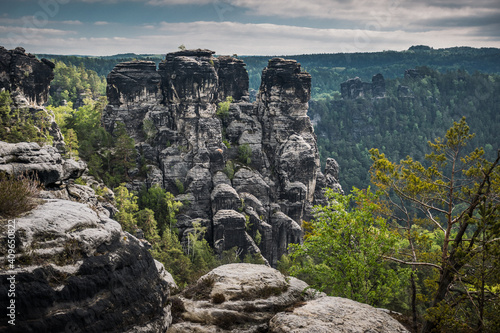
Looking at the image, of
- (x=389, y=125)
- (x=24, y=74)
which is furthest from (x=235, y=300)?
(x=389, y=125)

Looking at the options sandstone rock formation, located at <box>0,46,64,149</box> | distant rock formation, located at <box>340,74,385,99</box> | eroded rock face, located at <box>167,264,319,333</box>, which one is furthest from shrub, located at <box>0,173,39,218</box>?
distant rock formation, located at <box>340,74,385,99</box>

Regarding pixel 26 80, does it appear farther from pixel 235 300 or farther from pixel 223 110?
pixel 235 300

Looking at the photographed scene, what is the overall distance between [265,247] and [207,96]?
29.1m

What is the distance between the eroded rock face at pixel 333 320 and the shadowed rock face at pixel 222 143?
44203 millimetres

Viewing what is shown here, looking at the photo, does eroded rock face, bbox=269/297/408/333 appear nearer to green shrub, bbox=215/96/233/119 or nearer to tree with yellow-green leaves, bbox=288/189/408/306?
tree with yellow-green leaves, bbox=288/189/408/306

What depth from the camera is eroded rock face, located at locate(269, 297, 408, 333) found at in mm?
12406

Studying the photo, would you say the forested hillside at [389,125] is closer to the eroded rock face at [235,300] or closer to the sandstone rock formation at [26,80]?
the sandstone rock formation at [26,80]

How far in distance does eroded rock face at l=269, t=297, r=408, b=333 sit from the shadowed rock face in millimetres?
44203

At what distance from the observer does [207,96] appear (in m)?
68.0

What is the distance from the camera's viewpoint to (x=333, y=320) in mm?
12844

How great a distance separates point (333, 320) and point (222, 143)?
56.4 meters

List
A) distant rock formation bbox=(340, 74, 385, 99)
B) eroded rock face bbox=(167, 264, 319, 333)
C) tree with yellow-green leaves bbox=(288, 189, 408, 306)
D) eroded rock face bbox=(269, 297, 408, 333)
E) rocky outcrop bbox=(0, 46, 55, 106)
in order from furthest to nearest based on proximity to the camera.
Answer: distant rock formation bbox=(340, 74, 385, 99)
rocky outcrop bbox=(0, 46, 55, 106)
tree with yellow-green leaves bbox=(288, 189, 408, 306)
eroded rock face bbox=(167, 264, 319, 333)
eroded rock face bbox=(269, 297, 408, 333)

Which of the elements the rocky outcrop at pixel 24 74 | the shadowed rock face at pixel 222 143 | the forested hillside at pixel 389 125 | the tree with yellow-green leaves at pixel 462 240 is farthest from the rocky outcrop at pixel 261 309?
the forested hillside at pixel 389 125

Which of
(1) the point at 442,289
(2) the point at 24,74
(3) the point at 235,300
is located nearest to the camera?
(3) the point at 235,300
